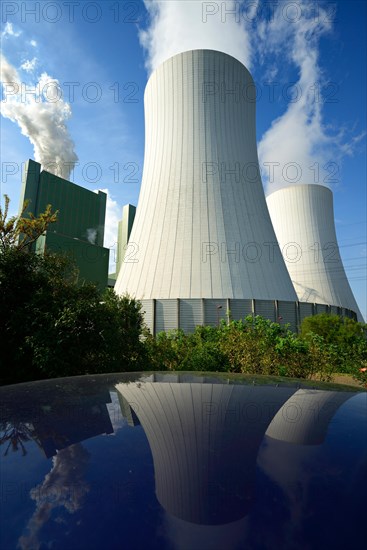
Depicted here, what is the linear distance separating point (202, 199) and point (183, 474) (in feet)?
38.2

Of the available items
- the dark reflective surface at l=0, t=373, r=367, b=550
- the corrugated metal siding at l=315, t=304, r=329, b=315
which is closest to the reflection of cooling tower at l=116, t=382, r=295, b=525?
the dark reflective surface at l=0, t=373, r=367, b=550

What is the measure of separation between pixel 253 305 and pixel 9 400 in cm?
1027

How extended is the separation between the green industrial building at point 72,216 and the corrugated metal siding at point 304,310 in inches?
619

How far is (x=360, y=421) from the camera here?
1.71 meters

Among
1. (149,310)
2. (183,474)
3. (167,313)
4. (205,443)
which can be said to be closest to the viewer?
(183,474)

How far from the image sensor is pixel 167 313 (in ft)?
38.1

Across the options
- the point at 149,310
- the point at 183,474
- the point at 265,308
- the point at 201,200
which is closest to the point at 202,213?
the point at 201,200

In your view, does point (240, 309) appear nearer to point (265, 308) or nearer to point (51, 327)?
point (265, 308)

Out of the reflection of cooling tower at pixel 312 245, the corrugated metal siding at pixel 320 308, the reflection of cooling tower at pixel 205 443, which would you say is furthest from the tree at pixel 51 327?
the reflection of cooling tower at pixel 312 245

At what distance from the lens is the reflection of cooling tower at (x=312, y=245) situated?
1980 centimetres

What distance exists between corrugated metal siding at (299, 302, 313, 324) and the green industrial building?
619 inches

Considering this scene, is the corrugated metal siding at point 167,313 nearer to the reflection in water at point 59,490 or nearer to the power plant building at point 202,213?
the power plant building at point 202,213

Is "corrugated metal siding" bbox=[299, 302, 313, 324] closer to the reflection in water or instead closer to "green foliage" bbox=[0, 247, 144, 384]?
"green foliage" bbox=[0, 247, 144, 384]

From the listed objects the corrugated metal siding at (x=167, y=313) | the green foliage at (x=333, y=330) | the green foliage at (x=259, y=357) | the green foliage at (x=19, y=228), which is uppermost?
the green foliage at (x=19, y=228)
